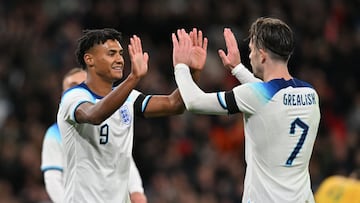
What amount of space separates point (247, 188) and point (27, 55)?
8.73 metres

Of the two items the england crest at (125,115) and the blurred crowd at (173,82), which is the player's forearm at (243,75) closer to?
the england crest at (125,115)

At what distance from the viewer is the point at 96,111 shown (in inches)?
243

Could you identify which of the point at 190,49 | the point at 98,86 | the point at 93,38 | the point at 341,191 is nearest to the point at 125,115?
the point at 98,86

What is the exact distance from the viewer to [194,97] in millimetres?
6262

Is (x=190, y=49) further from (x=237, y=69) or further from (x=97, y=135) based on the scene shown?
(x=97, y=135)

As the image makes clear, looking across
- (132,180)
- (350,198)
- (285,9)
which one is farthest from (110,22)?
(132,180)

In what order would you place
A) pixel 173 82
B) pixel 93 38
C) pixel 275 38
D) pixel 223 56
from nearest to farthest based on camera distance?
pixel 275 38
pixel 93 38
pixel 223 56
pixel 173 82

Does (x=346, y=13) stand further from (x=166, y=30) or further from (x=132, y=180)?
(x=132, y=180)

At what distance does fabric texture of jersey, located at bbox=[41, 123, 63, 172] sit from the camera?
796 cm

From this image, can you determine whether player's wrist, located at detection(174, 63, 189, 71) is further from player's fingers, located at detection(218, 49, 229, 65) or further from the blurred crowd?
the blurred crowd

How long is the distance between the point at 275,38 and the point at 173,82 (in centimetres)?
806

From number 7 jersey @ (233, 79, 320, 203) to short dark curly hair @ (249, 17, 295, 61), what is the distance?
0.18m

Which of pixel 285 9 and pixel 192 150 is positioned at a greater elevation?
pixel 285 9

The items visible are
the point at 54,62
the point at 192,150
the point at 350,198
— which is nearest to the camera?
the point at 350,198
